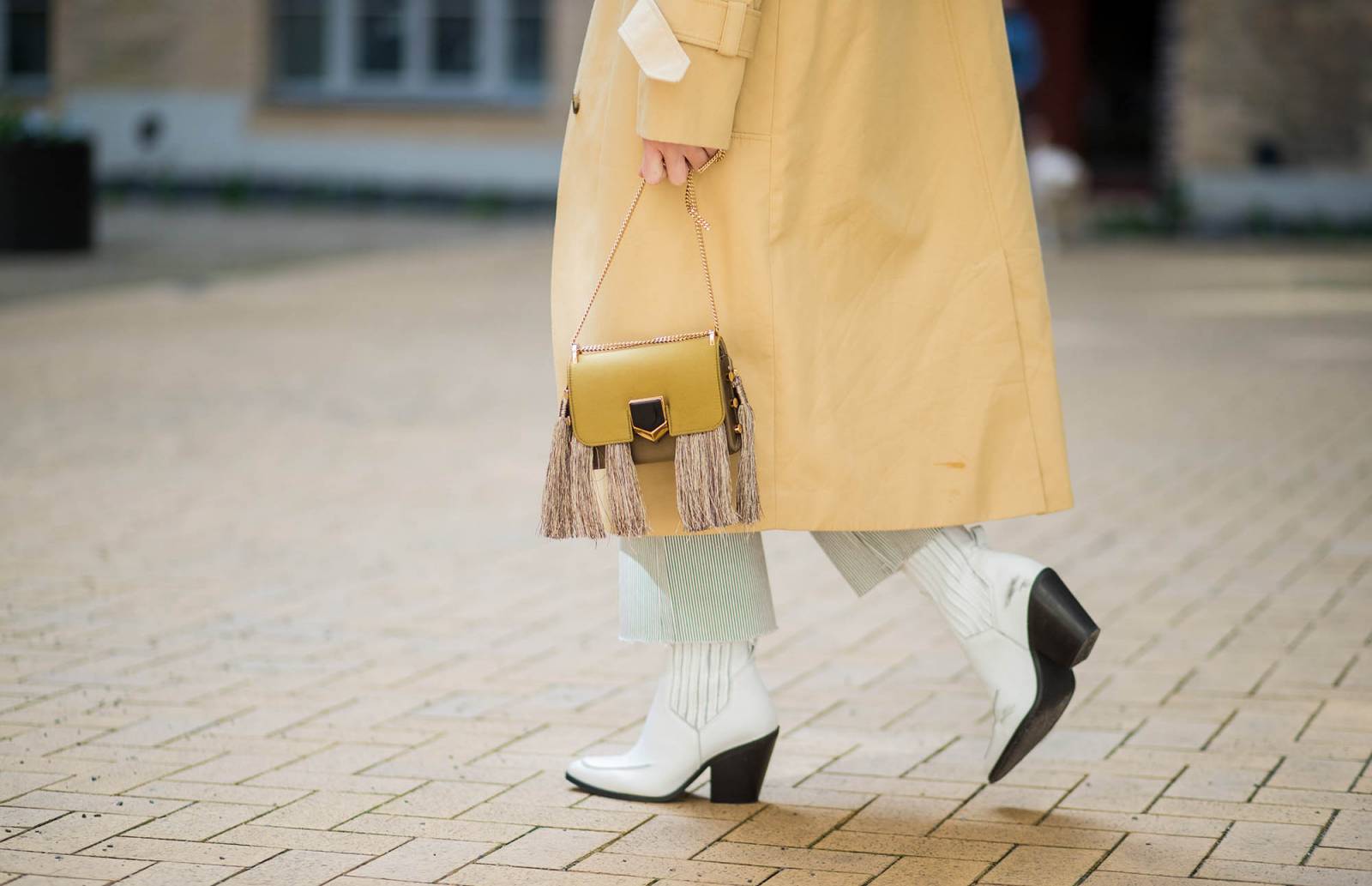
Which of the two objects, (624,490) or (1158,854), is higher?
(624,490)

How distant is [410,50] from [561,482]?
67.2 feet

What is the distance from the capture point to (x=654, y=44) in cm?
261

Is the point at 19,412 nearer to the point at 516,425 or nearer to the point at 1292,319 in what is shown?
the point at 516,425

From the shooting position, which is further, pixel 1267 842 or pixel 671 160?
pixel 1267 842

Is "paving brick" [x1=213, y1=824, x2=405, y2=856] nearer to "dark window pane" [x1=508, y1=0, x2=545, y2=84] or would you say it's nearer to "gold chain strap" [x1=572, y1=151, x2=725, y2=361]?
"gold chain strap" [x1=572, y1=151, x2=725, y2=361]

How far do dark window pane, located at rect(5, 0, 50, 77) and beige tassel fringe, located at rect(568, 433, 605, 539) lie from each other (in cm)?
2341

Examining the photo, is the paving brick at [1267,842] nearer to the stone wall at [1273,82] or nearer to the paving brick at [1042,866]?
the paving brick at [1042,866]

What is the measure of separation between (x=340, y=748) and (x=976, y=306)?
54.8 inches

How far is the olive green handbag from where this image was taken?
2656mm

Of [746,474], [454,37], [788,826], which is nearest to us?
[746,474]

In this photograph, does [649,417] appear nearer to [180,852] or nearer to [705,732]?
[705,732]

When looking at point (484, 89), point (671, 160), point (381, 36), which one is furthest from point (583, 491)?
point (381, 36)

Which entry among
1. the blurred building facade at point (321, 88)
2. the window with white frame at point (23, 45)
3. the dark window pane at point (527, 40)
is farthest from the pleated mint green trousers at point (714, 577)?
the window with white frame at point (23, 45)

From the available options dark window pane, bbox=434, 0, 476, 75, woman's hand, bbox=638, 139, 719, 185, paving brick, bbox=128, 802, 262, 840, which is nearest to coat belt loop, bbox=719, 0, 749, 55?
woman's hand, bbox=638, 139, 719, 185
